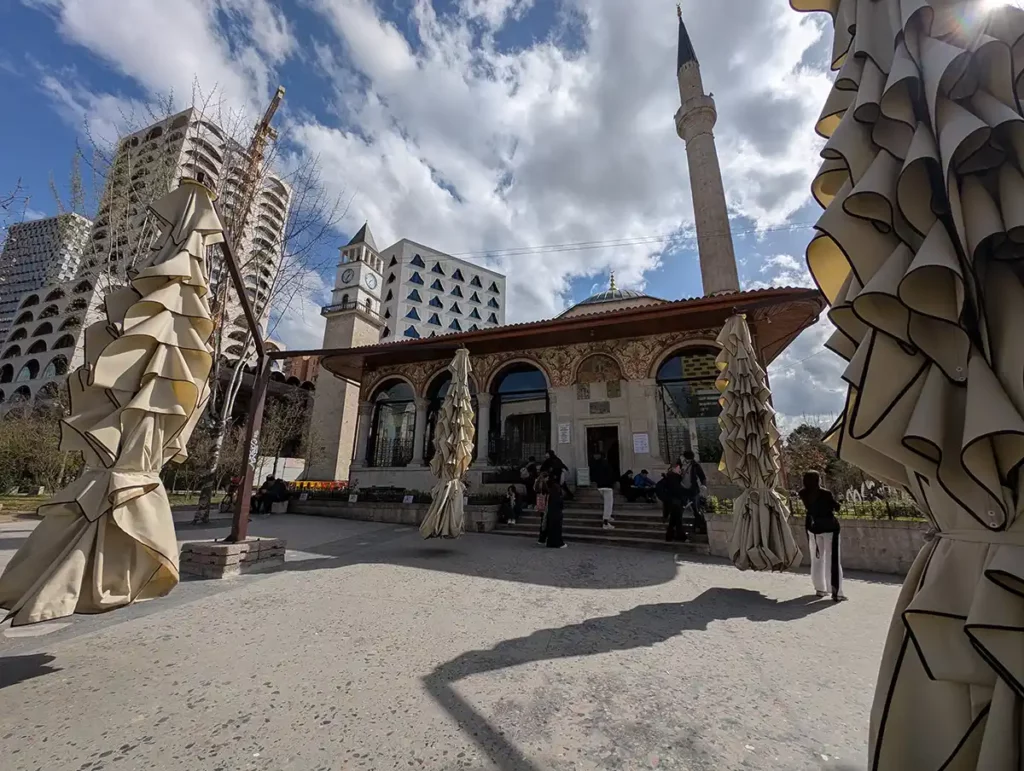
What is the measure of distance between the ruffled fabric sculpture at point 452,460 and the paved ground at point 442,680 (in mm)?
2563

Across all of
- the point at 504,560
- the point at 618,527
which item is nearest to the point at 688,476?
the point at 618,527

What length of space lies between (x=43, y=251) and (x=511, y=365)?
11524 mm

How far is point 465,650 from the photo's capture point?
2.85m

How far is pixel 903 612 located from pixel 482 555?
5.70 m

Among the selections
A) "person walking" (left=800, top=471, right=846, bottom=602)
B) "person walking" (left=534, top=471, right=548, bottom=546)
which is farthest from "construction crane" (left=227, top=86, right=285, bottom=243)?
"person walking" (left=800, top=471, right=846, bottom=602)

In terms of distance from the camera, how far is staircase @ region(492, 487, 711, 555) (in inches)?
288

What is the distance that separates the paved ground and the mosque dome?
838 inches

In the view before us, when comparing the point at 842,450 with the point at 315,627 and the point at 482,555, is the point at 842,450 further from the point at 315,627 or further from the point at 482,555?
the point at 482,555

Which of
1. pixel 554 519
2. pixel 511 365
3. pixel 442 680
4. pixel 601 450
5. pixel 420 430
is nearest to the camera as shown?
pixel 442 680

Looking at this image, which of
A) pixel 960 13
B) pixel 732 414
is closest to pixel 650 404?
pixel 732 414

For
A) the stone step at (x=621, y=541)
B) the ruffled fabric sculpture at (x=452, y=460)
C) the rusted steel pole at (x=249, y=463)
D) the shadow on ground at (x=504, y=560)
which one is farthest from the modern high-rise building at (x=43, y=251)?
the stone step at (x=621, y=541)

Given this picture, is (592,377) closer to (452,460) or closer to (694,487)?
(694,487)

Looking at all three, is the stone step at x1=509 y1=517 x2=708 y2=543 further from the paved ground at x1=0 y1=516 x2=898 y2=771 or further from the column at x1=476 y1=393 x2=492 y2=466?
the column at x1=476 y1=393 x2=492 y2=466

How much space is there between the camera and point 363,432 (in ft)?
→ 50.2
